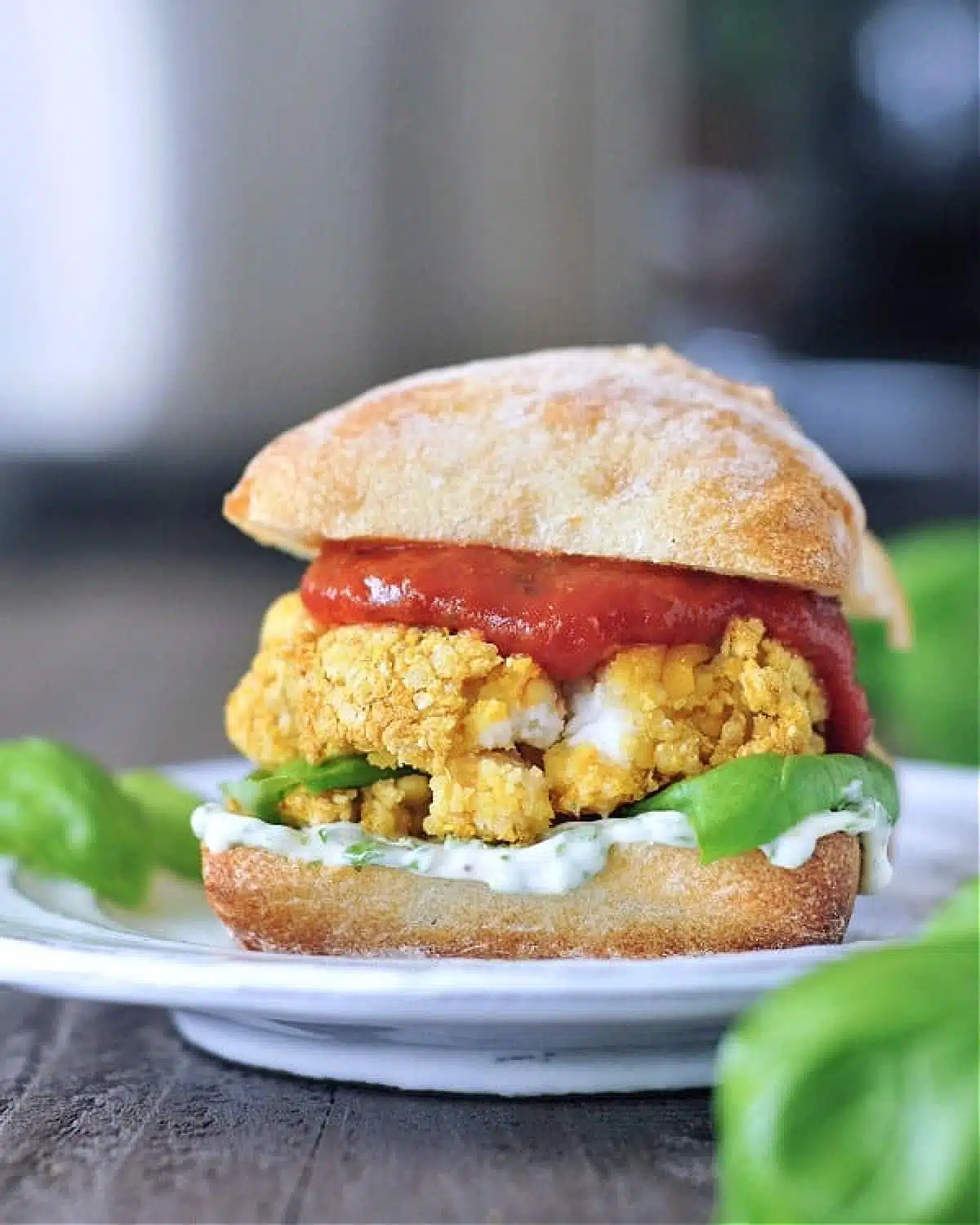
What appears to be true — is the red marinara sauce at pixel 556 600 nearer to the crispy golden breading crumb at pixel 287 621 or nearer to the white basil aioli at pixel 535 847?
the crispy golden breading crumb at pixel 287 621

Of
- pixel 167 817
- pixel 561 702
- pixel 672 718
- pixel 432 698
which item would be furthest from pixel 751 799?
pixel 167 817

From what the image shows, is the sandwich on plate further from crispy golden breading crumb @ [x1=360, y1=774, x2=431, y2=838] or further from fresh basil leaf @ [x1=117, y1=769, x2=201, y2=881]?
fresh basil leaf @ [x1=117, y1=769, x2=201, y2=881]

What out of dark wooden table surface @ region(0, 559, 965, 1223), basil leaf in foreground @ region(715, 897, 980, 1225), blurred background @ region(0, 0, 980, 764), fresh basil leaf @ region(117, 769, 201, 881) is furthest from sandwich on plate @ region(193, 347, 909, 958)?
blurred background @ region(0, 0, 980, 764)

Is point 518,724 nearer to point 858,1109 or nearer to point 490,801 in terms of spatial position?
point 490,801

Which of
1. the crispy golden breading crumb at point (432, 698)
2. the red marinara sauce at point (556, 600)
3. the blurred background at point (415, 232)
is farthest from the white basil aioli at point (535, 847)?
the blurred background at point (415, 232)

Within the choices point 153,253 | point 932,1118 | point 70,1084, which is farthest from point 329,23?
point 932,1118
